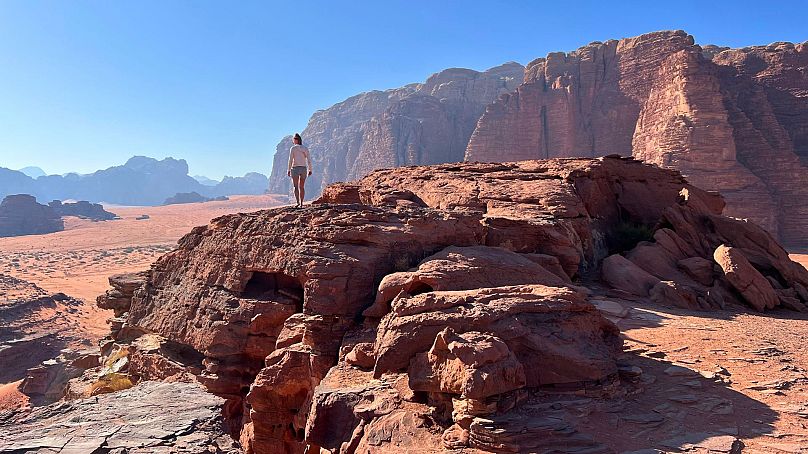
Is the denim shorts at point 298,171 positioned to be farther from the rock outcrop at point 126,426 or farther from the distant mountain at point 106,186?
the distant mountain at point 106,186

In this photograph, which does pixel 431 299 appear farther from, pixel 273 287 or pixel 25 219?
pixel 25 219

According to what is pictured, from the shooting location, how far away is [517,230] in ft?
29.0

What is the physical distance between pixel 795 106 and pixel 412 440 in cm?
4289

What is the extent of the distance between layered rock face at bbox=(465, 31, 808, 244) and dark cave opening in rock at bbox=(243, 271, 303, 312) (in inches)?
1264

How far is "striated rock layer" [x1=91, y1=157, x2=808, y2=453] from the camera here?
163 inches

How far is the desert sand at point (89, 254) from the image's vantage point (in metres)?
29.4

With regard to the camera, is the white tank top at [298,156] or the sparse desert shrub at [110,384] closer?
the sparse desert shrub at [110,384]

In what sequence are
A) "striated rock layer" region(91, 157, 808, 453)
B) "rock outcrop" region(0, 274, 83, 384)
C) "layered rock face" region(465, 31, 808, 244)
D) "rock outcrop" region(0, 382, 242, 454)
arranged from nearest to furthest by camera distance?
"striated rock layer" region(91, 157, 808, 453)
"rock outcrop" region(0, 382, 242, 454)
"rock outcrop" region(0, 274, 83, 384)
"layered rock face" region(465, 31, 808, 244)

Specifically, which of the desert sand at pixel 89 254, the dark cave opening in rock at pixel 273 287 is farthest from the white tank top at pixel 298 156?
the desert sand at pixel 89 254

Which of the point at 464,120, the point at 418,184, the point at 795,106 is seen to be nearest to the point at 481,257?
the point at 418,184

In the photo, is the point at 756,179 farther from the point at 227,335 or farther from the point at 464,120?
the point at 464,120

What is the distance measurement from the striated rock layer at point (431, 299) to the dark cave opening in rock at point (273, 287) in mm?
32

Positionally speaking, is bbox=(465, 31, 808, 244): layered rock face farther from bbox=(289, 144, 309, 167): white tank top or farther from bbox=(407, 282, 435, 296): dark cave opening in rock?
A: bbox=(407, 282, 435, 296): dark cave opening in rock

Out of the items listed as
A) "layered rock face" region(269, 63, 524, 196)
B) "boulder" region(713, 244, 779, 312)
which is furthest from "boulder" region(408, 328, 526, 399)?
"layered rock face" region(269, 63, 524, 196)
